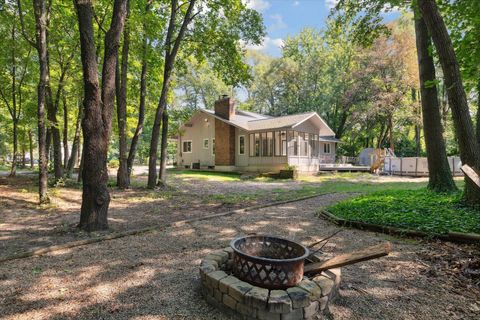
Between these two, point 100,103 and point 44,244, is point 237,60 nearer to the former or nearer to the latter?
point 100,103

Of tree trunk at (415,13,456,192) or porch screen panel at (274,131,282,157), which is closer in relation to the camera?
tree trunk at (415,13,456,192)

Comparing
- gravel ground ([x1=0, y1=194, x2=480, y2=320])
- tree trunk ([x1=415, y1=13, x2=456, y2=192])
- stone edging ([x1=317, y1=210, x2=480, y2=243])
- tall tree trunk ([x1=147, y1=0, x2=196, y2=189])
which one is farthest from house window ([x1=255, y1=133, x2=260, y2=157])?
gravel ground ([x1=0, y1=194, x2=480, y2=320])

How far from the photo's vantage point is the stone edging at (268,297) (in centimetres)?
230

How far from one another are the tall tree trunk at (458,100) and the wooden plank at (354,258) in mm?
4540

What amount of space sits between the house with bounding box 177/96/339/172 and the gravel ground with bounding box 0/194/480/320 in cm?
1485

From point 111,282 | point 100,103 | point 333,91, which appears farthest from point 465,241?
point 333,91

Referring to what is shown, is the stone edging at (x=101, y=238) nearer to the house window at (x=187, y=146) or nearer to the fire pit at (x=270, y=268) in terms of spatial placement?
the fire pit at (x=270, y=268)

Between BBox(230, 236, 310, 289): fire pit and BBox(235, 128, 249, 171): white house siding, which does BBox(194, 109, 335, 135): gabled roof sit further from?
BBox(230, 236, 310, 289): fire pit

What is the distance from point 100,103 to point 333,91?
29.4 meters

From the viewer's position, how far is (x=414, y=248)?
4285 millimetres

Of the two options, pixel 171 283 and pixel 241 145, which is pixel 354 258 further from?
pixel 241 145

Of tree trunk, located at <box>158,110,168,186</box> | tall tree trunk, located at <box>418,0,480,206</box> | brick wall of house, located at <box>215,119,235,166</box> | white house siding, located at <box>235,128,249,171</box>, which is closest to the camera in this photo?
tall tree trunk, located at <box>418,0,480,206</box>

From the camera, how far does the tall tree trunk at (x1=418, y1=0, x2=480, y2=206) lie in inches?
225

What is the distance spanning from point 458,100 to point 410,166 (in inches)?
631
